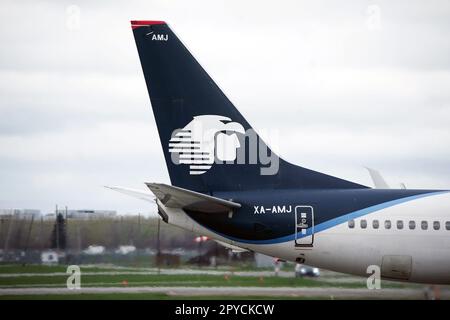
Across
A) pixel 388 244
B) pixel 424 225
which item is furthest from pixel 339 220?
pixel 424 225

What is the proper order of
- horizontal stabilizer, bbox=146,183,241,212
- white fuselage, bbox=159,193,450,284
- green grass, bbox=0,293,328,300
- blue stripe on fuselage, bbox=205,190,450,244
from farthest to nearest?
1. green grass, bbox=0,293,328,300
2. white fuselage, bbox=159,193,450,284
3. blue stripe on fuselage, bbox=205,190,450,244
4. horizontal stabilizer, bbox=146,183,241,212

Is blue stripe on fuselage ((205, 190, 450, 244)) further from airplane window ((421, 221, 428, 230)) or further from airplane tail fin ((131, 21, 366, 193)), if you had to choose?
airplane tail fin ((131, 21, 366, 193))

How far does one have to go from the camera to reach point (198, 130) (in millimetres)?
27062

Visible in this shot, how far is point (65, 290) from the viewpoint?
27984 millimetres

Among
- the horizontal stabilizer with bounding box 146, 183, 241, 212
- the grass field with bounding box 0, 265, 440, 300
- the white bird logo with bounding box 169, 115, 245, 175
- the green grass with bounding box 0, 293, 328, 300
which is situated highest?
the white bird logo with bounding box 169, 115, 245, 175

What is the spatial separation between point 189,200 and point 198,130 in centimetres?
222

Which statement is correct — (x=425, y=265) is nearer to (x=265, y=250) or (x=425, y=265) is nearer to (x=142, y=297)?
(x=265, y=250)

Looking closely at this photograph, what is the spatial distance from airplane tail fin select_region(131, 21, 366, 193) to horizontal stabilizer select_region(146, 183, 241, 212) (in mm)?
1071

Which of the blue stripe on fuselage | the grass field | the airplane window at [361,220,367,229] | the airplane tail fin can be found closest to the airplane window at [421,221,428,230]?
the blue stripe on fuselage

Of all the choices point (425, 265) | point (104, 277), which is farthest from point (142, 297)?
point (425, 265)

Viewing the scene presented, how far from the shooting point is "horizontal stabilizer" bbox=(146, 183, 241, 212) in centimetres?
2483

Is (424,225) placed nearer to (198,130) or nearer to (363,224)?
(363,224)
